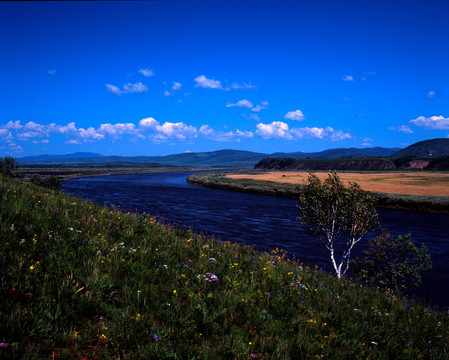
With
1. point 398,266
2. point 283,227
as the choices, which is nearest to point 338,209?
point 398,266

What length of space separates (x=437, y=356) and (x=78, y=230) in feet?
28.4

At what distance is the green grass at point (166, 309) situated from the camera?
14.4 feet

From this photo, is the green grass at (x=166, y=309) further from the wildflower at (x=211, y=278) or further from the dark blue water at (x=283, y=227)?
the dark blue water at (x=283, y=227)

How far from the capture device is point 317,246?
31.8 m

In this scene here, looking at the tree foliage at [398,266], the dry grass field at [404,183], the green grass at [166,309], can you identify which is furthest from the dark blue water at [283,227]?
the green grass at [166,309]

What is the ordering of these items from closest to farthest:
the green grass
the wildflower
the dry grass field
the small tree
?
the green grass
the wildflower
the small tree
the dry grass field

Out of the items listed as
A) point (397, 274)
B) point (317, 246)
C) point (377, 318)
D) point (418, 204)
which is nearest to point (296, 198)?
point (418, 204)

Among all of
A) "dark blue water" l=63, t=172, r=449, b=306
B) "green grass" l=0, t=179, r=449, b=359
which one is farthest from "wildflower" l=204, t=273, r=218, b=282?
"dark blue water" l=63, t=172, r=449, b=306

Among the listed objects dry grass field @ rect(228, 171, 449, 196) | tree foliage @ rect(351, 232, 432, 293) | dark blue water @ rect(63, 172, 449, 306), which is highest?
dry grass field @ rect(228, 171, 449, 196)

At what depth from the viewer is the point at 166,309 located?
17.6ft

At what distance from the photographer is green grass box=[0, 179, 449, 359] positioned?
4383 mm

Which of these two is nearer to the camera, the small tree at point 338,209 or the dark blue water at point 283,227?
the small tree at point 338,209

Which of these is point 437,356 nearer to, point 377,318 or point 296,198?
point 377,318

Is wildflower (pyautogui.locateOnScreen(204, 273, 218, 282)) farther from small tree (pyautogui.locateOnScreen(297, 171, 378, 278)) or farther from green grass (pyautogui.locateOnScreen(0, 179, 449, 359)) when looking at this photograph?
small tree (pyautogui.locateOnScreen(297, 171, 378, 278))
